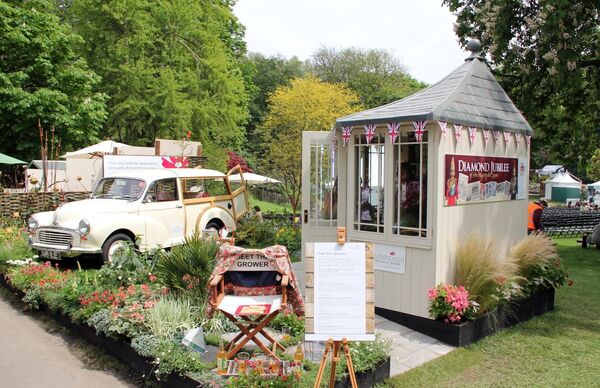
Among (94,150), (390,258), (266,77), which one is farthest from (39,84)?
(266,77)

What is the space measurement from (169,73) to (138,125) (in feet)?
9.73

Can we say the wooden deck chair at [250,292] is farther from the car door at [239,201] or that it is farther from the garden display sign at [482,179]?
the car door at [239,201]

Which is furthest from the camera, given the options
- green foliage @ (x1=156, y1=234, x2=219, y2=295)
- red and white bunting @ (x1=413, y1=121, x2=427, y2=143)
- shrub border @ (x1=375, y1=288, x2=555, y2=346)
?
green foliage @ (x1=156, y1=234, x2=219, y2=295)

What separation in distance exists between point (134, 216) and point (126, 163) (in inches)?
138

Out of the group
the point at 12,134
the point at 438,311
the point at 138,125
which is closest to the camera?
the point at 438,311

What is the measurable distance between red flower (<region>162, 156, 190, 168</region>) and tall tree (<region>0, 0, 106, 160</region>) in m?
8.52

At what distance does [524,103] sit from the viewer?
13422 millimetres

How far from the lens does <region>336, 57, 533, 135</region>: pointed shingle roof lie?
6.43m

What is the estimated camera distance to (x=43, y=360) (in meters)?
5.49

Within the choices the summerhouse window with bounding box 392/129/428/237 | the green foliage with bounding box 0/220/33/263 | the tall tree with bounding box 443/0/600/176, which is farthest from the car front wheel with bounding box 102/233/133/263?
the tall tree with bounding box 443/0/600/176

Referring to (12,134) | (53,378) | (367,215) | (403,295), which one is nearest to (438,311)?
(403,295)

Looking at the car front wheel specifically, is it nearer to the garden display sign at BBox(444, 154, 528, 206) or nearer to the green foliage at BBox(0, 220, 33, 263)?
the green foliage at BBox(0, 220, 33, 263)

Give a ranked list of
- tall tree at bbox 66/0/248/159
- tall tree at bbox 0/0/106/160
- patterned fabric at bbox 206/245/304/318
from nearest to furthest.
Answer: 1. patterned fabric at bbox 206/245/304/318
2. tall tree at bbox 0/0/106/160
3. tall tree at bbox 66/0/248/159

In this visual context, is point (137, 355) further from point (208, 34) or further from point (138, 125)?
point (208, 34)
